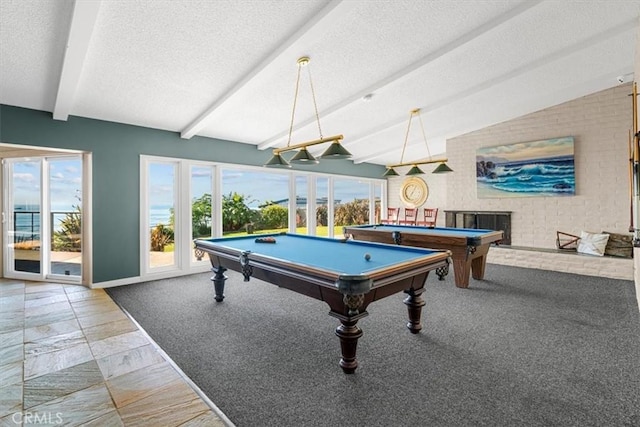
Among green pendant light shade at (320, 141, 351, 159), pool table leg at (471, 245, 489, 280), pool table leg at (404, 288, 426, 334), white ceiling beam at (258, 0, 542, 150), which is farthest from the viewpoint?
pool table leg at (471, 245, 489, 280)

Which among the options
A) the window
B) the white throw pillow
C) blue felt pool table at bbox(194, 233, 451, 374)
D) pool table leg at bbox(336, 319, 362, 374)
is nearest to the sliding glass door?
the window

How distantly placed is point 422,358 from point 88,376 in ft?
8.38

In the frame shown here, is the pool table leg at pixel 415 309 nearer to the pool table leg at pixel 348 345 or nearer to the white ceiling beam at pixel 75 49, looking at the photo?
the pool table leg at pixel 348 345

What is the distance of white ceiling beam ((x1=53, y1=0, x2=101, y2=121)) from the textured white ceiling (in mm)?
12

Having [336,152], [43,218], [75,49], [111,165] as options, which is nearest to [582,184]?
[336,152]

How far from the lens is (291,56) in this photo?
10.8 feet

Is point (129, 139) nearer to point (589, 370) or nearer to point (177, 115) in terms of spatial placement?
point (177, 115)

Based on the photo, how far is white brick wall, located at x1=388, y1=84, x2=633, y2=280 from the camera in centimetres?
527

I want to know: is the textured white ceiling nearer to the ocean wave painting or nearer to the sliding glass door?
the ocean wave painting

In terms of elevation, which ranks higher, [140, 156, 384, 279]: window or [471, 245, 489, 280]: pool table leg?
[140, 156, 384, 279]: window

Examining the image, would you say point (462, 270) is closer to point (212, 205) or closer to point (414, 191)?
point (212, 205)

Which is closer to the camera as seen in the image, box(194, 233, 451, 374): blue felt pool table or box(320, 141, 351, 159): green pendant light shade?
box(194, 233, 451, 374): blue felt pool table

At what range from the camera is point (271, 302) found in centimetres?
390

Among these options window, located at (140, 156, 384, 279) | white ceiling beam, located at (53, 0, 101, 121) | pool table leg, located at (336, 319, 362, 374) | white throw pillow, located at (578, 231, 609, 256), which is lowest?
pool table leg, located at (336, 319, 362, 374)
